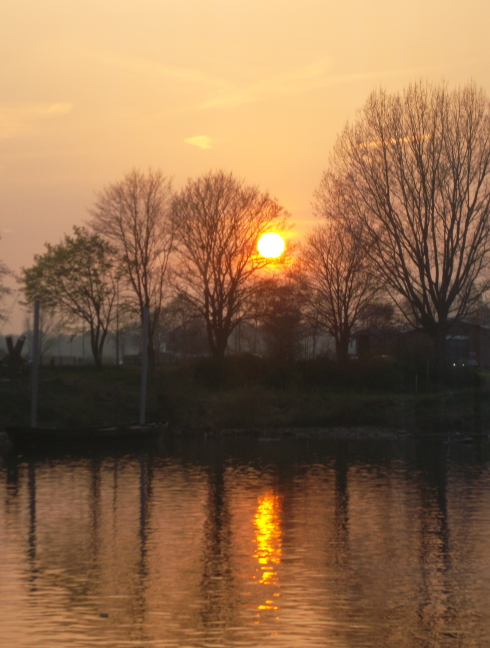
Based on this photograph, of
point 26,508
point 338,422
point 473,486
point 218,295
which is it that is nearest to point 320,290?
point 218,295

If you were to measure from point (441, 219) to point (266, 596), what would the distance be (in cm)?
3303

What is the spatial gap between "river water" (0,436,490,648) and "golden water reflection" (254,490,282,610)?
37mm

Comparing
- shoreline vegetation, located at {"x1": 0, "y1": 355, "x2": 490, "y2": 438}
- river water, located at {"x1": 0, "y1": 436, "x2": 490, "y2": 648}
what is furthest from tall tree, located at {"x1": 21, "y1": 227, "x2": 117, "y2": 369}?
river water, located at {"x1": 0, "y1": 436, "x2": 490, "y2": 648}

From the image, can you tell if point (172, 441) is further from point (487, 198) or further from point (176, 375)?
point (487, 198)

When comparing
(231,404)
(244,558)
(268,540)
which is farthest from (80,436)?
(244,558)

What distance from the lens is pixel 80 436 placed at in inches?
1570

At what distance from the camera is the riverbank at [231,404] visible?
48.3 m

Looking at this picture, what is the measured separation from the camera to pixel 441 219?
42656 mm

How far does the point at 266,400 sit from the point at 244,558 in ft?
114

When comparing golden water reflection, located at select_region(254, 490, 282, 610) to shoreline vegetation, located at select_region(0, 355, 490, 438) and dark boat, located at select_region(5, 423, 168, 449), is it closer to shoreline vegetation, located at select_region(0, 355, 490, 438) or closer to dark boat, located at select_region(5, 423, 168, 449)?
dark boat, located at select_region(5, 423, 168, 449)

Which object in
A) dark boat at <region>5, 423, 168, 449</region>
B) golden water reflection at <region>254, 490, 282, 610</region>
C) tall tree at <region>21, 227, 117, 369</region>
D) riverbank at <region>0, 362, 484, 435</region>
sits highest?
tall tree at <region>21, 227, 117, 369</region>

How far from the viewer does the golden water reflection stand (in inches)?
546

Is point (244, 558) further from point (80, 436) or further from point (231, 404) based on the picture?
point (231, 404)

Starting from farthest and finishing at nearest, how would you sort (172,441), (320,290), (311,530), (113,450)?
(320,290) → (172,441) → (113,450) → (311,530)
